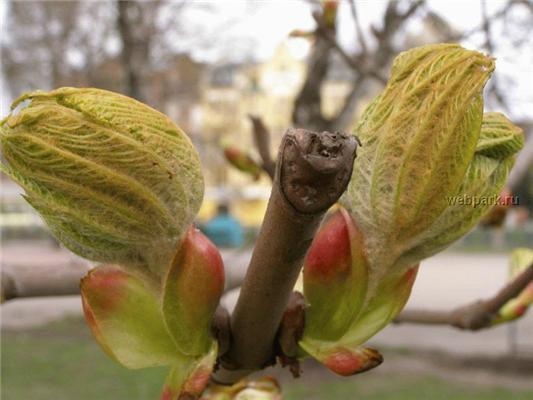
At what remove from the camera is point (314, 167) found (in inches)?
18.1

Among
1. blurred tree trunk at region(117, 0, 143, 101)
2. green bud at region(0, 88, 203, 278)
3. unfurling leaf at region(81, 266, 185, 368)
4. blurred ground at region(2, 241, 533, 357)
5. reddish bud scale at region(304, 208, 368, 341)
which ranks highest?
green bud at region(0, 88, 203, 278)

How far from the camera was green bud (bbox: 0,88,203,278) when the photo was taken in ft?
1.87

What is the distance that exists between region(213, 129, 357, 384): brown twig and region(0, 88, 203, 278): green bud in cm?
11

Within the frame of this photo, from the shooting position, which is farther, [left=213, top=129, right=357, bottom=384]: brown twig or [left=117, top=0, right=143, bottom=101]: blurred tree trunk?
[left=117, top=0, right=143, bottom=101]: blurred tree trunk

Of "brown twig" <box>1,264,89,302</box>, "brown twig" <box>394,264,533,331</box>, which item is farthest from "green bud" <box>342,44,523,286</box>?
"brown twig" <box>1,264,89,302</box>

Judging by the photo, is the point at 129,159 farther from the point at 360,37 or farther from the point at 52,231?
the point at 360,37

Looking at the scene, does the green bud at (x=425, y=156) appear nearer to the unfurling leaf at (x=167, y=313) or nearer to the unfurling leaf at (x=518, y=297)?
the unfurling leaf at (x=167, y=313)

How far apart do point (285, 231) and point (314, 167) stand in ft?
0.27

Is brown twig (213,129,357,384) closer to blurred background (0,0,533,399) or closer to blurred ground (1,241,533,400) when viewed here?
blurred background (0,0,533,399)

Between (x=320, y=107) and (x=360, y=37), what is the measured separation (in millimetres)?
2636

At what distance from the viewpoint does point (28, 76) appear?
13.9 m

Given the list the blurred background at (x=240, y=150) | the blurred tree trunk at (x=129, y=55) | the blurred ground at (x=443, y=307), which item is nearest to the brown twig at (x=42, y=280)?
the blurred background at (x=240, y=150)

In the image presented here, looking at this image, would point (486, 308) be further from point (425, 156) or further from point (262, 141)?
point (262, 141)

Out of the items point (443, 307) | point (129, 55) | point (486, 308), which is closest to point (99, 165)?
point (486, 308)
